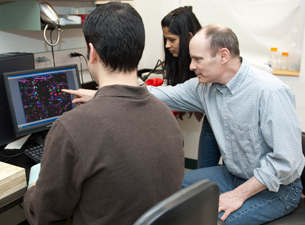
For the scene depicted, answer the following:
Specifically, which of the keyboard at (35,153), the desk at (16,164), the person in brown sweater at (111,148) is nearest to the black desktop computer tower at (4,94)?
the desk at (16,164)

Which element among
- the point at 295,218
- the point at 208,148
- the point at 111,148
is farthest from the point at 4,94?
the point at 295,218

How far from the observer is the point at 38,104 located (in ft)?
4.81

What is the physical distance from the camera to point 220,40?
50.5 inches

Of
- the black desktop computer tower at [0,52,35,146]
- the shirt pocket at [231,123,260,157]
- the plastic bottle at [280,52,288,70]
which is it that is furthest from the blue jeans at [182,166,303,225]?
the plastic bottle at [280,52,288,70]

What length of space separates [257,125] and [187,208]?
2.43ft

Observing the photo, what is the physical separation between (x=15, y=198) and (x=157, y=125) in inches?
26.8

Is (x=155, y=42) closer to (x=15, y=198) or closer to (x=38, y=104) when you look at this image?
(x=38, y=104)

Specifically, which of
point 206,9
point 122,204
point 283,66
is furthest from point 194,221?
point 206,9

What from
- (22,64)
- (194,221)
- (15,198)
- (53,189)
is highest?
(22,64)

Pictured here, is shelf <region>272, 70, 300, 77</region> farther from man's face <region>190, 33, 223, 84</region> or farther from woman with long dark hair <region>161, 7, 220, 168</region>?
man's face <region>190, 33, 223, 84</region>

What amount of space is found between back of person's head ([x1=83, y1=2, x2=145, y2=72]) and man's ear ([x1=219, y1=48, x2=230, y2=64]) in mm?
582

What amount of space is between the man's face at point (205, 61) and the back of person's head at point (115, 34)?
559 millimetres

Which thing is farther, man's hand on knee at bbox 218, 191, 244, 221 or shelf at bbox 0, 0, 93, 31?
shelf at bbox 0, 0, 93, 31

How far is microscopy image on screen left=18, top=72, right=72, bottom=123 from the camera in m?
1.42
